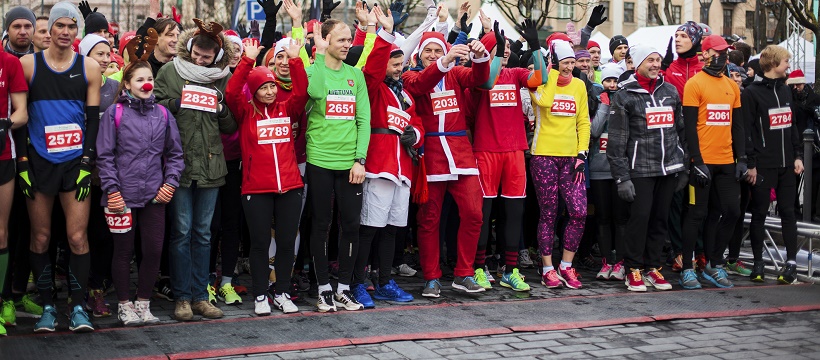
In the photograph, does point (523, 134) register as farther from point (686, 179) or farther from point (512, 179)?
point (686, 179)

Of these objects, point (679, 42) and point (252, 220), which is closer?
point (252, 220)

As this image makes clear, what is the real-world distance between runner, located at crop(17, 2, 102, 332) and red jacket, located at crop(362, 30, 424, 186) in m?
2.07

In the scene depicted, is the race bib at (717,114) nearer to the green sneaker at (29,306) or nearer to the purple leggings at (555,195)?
the purple leggings at (555,195)

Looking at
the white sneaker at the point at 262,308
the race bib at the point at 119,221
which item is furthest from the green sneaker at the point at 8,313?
the white sneaker at the point at 262,308

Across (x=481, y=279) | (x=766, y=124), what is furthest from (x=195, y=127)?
(x=766, y=124)

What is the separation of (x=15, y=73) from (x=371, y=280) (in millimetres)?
3408

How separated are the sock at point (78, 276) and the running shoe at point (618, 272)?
4.73m

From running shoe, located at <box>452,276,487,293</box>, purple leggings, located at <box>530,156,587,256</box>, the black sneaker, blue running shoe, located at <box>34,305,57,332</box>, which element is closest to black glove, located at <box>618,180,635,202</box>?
purple leggings, located at <box>530,156,587,256</box>

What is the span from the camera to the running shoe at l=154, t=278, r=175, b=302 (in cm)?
819

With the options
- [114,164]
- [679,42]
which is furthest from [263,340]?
[679,42]

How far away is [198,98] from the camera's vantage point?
7.43m

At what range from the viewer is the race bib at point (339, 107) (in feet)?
25.3

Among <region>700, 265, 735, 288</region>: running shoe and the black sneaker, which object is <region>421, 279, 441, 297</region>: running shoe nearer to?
<region>700, 265, 735, 288</region>: running shoe

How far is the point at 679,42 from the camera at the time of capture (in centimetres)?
992
